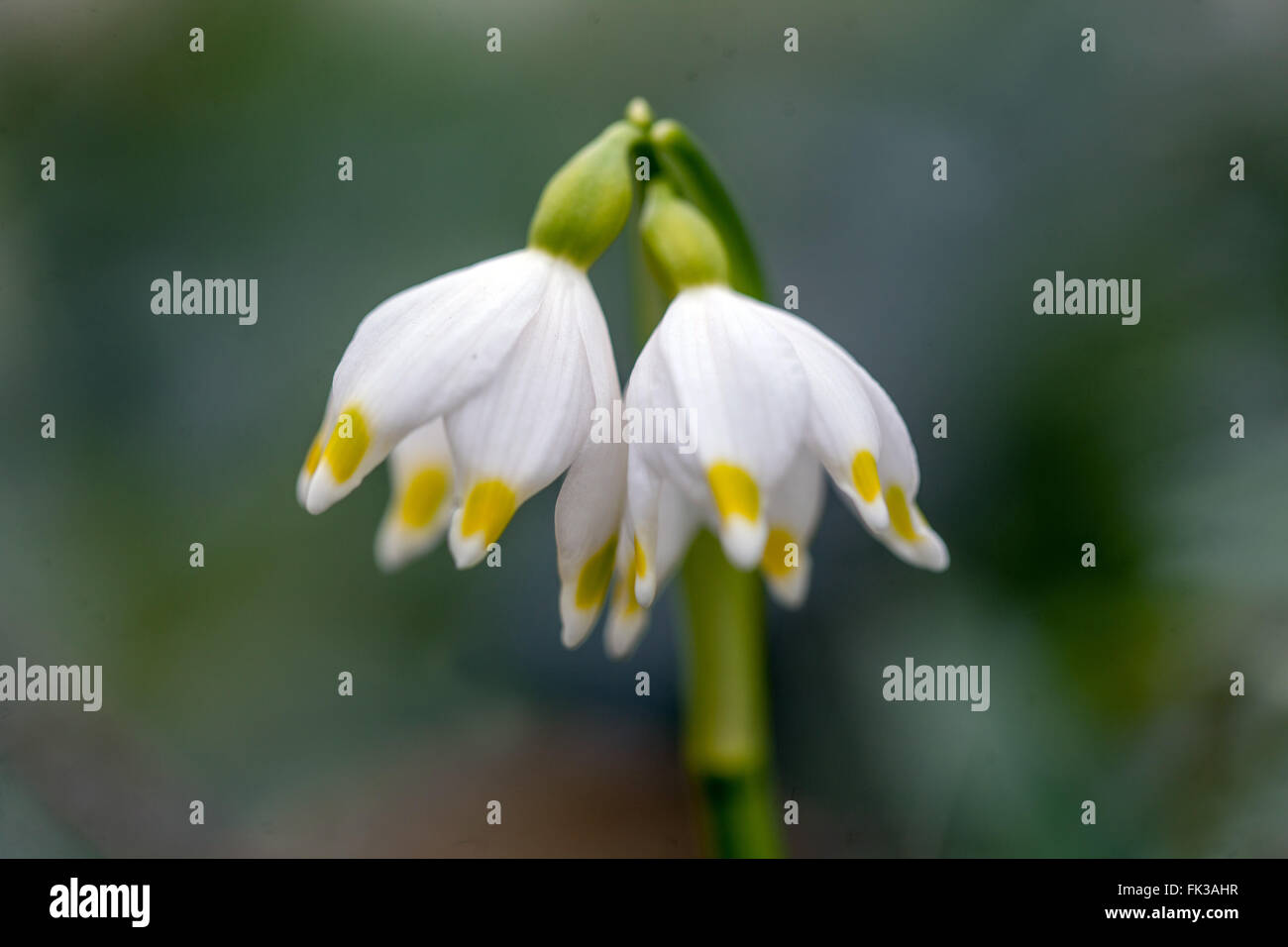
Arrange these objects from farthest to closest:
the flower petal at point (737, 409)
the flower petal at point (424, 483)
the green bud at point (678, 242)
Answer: the flower petal at point (424, 483) < the green bud at point (678, 242) < the flower petal at point (737, 409)

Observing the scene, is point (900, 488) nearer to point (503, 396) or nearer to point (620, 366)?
point (503, 396)

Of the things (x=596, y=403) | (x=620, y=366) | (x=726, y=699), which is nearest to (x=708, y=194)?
(x=596, y=403)

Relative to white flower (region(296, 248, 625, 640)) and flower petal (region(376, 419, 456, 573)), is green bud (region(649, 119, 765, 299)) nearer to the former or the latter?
white flower (region(296, 248, 625, 640))

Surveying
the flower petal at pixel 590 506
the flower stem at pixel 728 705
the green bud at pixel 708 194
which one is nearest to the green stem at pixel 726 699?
the flower stem at pixel 728 705

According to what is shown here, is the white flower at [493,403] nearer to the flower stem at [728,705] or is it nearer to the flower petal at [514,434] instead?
the flower petal at [514,434]

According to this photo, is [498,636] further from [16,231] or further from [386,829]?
[16,231]

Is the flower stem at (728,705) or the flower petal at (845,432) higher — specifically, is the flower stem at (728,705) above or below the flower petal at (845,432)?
below

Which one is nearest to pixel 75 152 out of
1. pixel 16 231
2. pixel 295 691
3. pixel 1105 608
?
pixel 16 231
